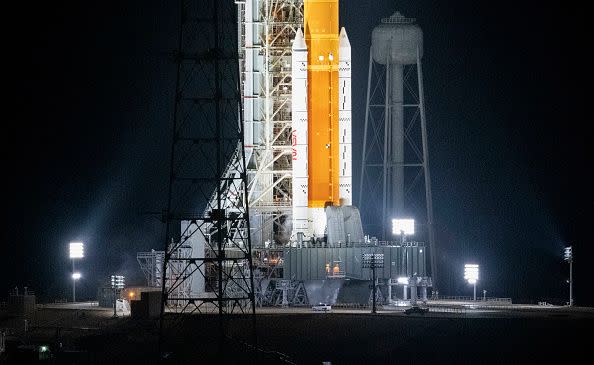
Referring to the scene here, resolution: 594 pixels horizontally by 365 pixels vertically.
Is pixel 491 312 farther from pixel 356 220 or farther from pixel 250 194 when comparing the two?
pixel 250 194

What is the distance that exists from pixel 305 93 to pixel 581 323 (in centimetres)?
1681

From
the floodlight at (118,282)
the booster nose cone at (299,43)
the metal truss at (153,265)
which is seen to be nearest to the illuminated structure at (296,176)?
the booster nose cone at (299,43)

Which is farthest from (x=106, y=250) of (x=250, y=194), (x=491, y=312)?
(x=491, y=312)

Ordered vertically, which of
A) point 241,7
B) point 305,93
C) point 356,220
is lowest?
point 356,220

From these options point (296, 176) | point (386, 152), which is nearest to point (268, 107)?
point (296, 176)

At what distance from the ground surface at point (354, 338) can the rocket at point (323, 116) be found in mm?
7629

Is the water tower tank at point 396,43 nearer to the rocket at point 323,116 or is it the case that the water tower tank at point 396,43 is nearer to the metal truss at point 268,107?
the rocket at point 323,116

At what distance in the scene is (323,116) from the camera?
68.6 meters

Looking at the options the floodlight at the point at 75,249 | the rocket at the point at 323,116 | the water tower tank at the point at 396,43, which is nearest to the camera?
the rocket at the point at 323,116

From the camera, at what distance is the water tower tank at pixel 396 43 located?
234 ft

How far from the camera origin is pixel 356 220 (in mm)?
67188

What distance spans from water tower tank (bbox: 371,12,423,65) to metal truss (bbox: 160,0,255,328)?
7096 millimetres

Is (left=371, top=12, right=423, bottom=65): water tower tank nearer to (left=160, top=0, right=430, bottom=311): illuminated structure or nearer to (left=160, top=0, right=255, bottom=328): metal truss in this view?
(left=160, top=0, right=430, bottom=311): illuminated structure

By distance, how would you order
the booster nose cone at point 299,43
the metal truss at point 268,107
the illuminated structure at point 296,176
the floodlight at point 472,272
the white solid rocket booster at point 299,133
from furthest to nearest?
the metal truss at point 268,107 → the floodlight at point 472,272 → the white solid rocket booster at point 299,133 → the booster nose cone at point 299,43 → the illuminated structure at point 296,176
